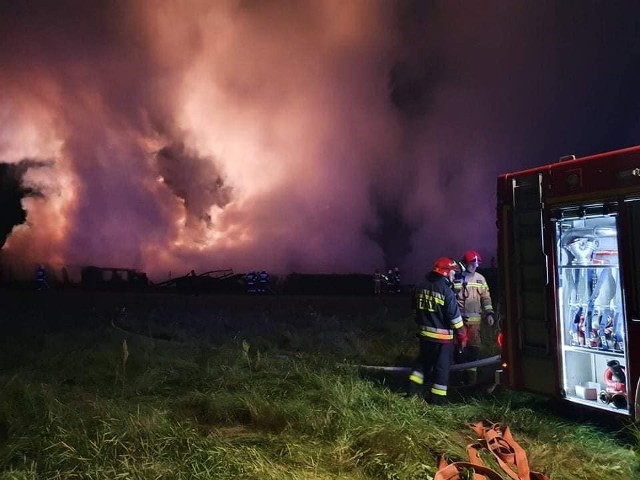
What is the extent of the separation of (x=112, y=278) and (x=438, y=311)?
81.5ft

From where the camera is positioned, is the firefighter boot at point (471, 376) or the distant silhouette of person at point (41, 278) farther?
the distant silhouette of person at point (41, 278)

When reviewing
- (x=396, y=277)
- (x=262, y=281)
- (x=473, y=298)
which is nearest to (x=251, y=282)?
(x=262, y=281)

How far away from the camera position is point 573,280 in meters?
4.95

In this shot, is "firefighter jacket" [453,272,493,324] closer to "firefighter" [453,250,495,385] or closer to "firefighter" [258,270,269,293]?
"firefighter" [453,250,495,385]

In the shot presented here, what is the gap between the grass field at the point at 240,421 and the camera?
3.62 m

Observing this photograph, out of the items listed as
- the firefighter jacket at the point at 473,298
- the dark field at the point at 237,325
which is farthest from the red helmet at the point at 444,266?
the dark field at the point at 237,325

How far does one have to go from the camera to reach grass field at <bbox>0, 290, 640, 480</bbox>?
3621mm

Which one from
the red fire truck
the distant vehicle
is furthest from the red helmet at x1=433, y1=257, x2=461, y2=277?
the distant vehicle

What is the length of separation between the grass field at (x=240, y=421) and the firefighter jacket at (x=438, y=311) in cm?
79

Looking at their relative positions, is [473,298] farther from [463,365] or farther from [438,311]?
[438,311]

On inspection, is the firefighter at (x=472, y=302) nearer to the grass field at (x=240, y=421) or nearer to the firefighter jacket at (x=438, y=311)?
the grass field at (x=240, y=421)

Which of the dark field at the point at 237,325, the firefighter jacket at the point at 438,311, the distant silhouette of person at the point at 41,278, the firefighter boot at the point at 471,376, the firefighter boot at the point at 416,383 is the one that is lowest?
the firefighter boot at the point at 471,376

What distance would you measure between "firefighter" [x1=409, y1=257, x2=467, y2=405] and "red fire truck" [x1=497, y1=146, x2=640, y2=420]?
25.7 inches

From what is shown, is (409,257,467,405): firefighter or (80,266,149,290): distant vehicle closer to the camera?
(409,257,467,405): firefighter
